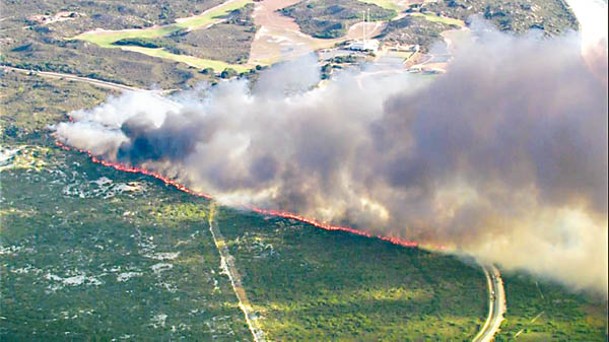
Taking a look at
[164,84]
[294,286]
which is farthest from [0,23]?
[294,286]

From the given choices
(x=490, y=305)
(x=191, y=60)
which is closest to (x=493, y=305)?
(x=490, y=305)

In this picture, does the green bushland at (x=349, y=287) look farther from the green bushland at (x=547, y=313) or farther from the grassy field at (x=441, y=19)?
the grassy field at (x=441, y=19)

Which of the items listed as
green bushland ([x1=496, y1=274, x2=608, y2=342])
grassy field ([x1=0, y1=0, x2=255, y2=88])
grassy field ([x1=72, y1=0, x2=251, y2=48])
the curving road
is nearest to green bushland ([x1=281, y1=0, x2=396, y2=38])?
grassy field ([x1=0, y1=0, x2=255, y2=88])

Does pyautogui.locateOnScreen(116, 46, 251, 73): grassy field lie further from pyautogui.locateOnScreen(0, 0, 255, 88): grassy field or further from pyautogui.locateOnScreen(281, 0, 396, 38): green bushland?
pyautogui.locateOnScreen(281, 0, 396, 38): green bushland

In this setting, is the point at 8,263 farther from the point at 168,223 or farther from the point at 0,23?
the point at 0,23

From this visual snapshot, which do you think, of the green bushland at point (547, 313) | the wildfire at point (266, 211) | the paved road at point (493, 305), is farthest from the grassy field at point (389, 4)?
the green bushland at point (547, 313)
